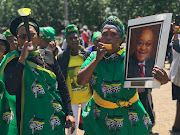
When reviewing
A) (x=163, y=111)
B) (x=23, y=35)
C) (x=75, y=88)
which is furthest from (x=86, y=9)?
(x=23, y=35)

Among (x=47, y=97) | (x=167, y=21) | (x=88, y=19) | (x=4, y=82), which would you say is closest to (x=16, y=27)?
(x=4, y=82)

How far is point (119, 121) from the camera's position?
250cm

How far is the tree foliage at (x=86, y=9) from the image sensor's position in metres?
30.6

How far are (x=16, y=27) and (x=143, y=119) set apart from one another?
64.6 inches

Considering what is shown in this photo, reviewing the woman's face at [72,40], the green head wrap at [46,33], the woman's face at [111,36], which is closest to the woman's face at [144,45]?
the woman's face at [111,36]

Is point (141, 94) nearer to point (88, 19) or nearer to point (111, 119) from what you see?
point (111, 119)

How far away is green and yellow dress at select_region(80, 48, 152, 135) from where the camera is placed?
8.13 ft

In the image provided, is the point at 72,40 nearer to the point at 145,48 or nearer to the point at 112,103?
the point at 112,103

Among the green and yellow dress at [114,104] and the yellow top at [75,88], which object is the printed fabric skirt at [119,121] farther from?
the yellow top at [75,88]

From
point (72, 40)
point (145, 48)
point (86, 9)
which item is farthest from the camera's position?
point (86, 9)

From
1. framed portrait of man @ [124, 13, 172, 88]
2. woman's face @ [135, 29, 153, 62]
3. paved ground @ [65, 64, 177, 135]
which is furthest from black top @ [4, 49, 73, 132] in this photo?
paved ground @ [65, 64, 177, 135]

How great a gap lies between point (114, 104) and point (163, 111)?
4191 millimetres

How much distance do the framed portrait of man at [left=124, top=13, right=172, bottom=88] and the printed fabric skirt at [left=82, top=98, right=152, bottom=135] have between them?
338 mm

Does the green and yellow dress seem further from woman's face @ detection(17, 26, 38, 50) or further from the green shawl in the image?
woman's face @ detection(17, 26, 38, 50)
